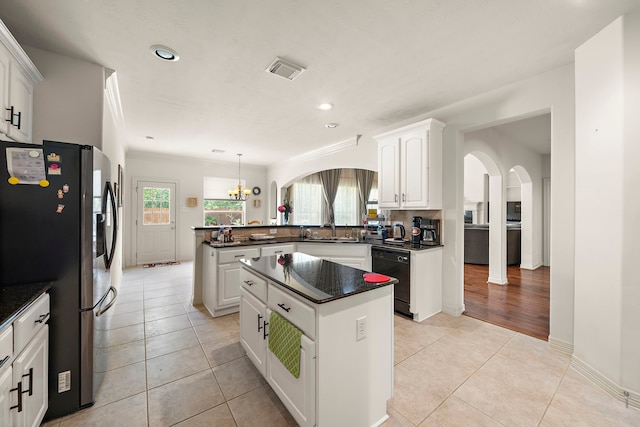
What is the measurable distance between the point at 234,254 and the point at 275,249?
23.7 inches

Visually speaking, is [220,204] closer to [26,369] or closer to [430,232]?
[430,232]

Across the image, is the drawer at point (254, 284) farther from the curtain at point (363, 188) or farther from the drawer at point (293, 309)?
the curtain at point (363, 188)

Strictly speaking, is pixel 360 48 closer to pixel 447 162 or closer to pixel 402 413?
pixel 447 162

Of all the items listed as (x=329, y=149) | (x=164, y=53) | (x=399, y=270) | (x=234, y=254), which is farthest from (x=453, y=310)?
(x=164, y=53)

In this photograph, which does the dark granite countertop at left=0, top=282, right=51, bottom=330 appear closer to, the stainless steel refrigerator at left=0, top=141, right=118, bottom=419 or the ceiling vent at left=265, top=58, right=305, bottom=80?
the stainless steel refrigerator at left=0, top=141, right=118, bottom=419

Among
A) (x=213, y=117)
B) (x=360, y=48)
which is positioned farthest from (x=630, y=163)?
(x=213, y=117)

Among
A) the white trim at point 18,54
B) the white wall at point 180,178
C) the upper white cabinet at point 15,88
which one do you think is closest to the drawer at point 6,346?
the upper white cabinet at point 15,88

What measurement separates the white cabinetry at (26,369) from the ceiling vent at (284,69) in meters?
2.38

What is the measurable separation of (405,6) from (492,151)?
3664mm

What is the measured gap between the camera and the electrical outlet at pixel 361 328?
147cm

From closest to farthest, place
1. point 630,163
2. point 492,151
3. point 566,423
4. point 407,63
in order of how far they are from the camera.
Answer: point 566,423 → point 630,163 → point 407,63 → point 492,151

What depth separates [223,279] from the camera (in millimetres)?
3188

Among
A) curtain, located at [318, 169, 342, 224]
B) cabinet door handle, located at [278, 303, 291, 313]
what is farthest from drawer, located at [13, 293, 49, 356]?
curtain, located at [318, 169, 342, 224]

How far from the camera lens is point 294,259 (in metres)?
2.36
